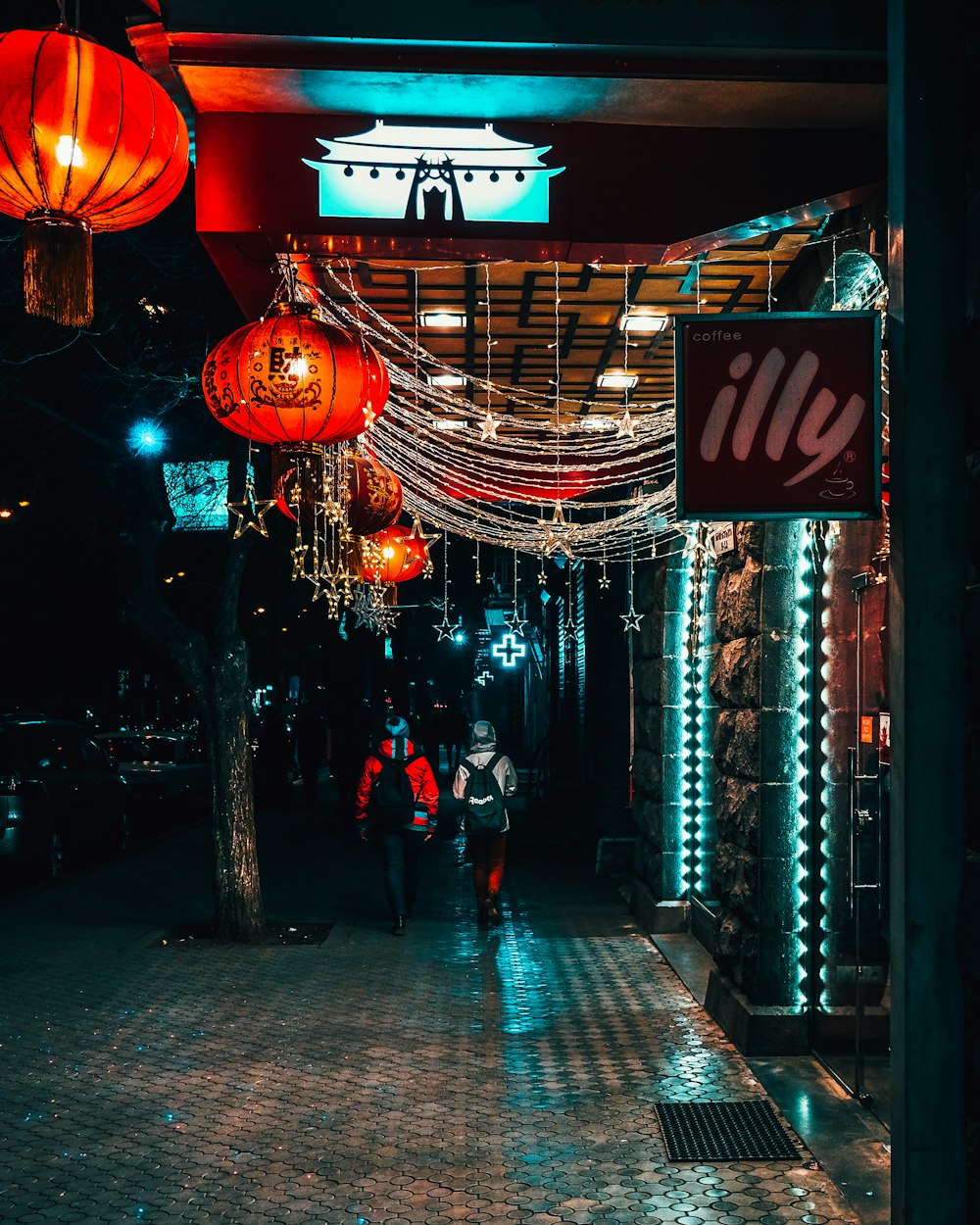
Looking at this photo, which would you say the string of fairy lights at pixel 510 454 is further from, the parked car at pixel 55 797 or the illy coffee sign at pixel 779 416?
the parked car at pixel 55 797

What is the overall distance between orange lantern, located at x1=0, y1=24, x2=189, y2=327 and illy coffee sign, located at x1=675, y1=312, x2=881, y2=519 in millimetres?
2141

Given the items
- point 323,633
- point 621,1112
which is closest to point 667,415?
point 621,1112

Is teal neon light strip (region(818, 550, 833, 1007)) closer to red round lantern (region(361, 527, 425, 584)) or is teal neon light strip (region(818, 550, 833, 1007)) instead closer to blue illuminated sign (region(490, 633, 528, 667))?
red round lantern (region(361, 527, 425, 584))

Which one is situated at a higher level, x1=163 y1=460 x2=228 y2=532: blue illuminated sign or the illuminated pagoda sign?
x1=163 y1=460 x2=228 y2=532: blue illuminated sign

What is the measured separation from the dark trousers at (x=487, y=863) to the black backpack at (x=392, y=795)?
784 millimetres

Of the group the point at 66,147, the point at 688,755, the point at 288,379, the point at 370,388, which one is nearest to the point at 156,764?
the point at 688,755

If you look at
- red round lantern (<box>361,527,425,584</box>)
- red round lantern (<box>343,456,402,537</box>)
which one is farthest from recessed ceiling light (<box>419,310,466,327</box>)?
red round lantern (<box>361,527,425,584</box>)

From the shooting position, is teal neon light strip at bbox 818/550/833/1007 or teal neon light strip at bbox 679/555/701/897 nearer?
teal neon light strip at bbox 818/550/833/1007

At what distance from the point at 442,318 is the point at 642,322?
127 cm

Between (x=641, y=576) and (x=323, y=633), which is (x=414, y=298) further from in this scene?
(x=323, y=633)

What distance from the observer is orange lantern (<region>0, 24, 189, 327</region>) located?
430cm

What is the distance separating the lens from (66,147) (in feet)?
14.3

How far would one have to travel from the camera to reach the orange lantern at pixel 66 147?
4297 mm

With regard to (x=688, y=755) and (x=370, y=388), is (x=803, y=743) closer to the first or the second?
(x=370, y=388)
